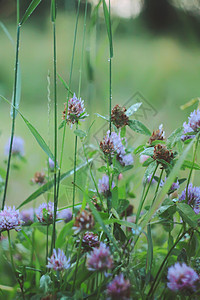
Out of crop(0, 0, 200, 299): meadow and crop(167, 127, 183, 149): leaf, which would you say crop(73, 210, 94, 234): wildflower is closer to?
crop(0, 0, 200, 299): meadow

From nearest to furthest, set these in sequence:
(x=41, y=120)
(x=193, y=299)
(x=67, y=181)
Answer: (x=193, y=299)
(x=67, y=181)
(x=41, y=120)

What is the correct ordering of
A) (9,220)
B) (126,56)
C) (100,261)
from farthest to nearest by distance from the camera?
(126,56), (9,220), (100,261)

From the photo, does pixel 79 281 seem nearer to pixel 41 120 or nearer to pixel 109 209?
pixel 109 209

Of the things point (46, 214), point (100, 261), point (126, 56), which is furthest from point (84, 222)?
point (126, 56)

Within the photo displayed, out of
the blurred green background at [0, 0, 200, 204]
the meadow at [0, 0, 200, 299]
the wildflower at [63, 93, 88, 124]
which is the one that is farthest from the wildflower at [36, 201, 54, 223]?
the blurred green background at [0, 0, 200, 204]

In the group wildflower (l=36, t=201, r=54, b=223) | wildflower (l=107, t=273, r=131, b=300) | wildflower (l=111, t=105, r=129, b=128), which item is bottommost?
wildflower (l=107, t=273, r=131, b=300)

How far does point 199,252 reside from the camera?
52cm

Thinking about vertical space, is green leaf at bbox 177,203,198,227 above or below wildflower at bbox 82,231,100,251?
below

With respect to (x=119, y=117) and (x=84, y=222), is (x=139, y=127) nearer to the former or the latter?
(x=119, y=117)

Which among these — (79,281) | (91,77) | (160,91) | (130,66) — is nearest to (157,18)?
(130,66)

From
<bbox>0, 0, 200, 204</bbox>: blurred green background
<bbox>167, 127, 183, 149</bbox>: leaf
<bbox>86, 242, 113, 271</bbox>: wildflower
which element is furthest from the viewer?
<bbox>0, 0, 200, 204</bbox>: blurred green background

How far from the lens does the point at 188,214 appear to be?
44 cm

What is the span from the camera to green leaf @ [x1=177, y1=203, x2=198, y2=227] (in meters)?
0.43

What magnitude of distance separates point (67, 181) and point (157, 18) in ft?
11.4
